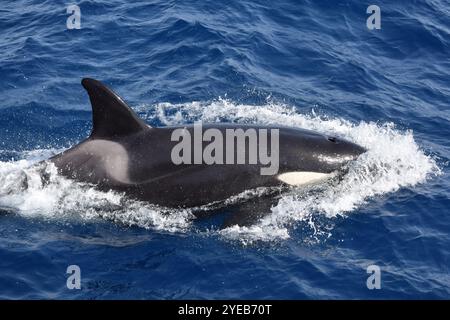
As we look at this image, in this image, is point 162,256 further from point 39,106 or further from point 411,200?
point 39,106

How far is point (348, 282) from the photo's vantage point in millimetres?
11969

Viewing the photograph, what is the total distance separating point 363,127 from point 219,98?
3.79 metres

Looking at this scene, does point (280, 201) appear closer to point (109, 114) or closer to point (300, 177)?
point (300, 177)

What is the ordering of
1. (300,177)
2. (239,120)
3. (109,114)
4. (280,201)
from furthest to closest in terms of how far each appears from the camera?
(239,120), (300,177), (280,201), (109,114)

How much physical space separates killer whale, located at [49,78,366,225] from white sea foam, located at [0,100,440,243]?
0.80 ft

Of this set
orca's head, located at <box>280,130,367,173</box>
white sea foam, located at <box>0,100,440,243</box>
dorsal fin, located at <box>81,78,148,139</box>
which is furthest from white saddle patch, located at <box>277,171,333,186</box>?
dorsal fin, located at <box>81,78,148,139</box>

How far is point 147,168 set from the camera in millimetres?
13516

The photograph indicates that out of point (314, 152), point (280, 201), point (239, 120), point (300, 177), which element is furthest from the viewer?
point (239, 120)

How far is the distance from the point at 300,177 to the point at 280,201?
684 mm

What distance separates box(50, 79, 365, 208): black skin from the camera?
531 inches

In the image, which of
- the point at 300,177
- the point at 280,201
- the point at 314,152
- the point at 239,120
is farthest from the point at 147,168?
the point at 239,120

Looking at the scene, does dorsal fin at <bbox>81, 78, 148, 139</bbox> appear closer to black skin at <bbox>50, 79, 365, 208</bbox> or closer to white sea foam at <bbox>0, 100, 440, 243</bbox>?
black skin at <bbox>50, 79, 365, 208</bbox>

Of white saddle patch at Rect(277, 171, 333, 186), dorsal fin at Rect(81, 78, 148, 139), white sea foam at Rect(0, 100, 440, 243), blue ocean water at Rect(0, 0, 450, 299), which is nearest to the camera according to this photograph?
blue ocean water at Rect(0, 0, 450, 299)
